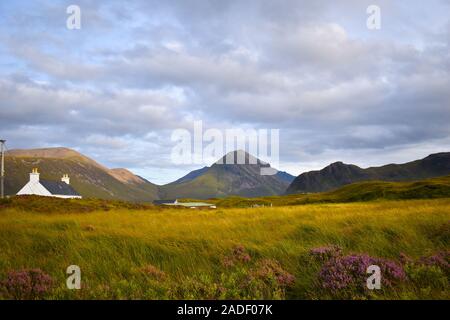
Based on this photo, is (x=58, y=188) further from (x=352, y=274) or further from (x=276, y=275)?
(x=352, y=274)

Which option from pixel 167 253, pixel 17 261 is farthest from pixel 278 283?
pixel 17 261

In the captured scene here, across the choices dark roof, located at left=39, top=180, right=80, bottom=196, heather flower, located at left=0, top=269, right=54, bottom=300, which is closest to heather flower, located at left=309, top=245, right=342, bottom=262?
heather flower, located at left=0, top=269, right=54, bottom=300

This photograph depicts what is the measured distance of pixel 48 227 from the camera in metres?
16.3

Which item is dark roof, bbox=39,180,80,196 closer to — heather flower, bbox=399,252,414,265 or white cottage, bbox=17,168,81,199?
white cottage, bbox=17,168,81,199

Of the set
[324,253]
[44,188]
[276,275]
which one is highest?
[44,188]

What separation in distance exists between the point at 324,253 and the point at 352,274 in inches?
62.1

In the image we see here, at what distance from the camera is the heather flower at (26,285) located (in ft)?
23.7

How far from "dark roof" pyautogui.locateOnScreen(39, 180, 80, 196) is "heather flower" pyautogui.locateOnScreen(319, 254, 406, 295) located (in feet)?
342

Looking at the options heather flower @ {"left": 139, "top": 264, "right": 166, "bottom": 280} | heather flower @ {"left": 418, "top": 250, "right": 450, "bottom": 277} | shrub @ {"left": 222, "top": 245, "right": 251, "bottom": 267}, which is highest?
heather flower @ {"left": 418, "top": 250, "right": 450, "bottom": 277}

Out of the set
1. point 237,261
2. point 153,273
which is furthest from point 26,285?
point 237,261

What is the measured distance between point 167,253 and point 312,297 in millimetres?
4751

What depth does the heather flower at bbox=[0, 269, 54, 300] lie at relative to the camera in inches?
285

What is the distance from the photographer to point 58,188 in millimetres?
104375
